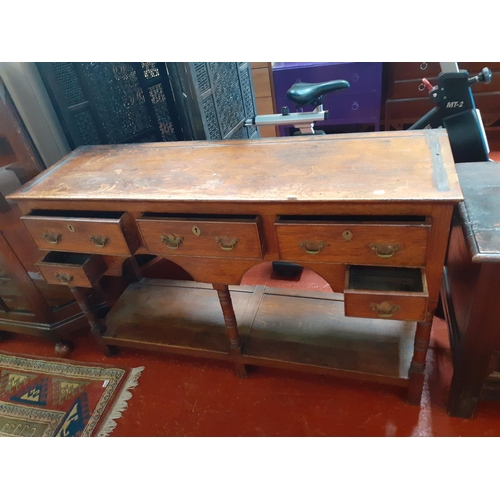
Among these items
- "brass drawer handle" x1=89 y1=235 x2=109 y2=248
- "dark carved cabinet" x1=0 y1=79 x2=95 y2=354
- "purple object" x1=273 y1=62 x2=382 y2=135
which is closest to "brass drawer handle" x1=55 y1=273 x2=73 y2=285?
"brass drawer handle" x1=89 y1=235 x2=109 y2=248

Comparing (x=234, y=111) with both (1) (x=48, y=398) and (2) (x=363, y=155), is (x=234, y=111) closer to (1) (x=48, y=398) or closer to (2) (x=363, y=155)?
(2) (x=363, y=155)

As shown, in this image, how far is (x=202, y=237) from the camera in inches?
43.6

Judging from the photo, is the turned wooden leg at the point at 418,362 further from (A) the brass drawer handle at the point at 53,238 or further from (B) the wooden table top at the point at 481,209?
(A) the brass drawer handle at the point at 53,238

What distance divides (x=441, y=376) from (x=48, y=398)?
62.8 inches

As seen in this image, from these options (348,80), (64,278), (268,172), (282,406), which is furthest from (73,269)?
(348,80)

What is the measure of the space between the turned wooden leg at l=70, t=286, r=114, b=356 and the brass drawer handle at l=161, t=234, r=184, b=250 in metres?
0.54

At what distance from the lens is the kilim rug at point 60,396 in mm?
1477

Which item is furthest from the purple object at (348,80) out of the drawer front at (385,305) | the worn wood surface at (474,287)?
the drawer front at (385,305)

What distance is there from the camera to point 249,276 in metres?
2.03

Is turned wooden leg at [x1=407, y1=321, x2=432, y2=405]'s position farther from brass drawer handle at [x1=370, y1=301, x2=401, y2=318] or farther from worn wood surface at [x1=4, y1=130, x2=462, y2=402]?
brass drawer handle at [x1=370, y1=301, x2=401, y2=318]

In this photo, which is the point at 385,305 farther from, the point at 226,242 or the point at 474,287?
the point at 226,242

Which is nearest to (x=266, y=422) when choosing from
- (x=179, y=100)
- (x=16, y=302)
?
(x=16, y=302)

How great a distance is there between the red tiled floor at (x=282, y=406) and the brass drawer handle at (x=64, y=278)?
55 cm

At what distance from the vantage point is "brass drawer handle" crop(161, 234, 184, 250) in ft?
3.73
